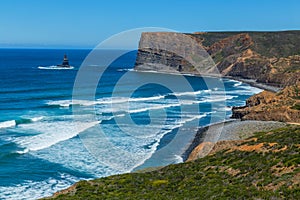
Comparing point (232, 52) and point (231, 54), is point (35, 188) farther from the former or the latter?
point (232, 52)

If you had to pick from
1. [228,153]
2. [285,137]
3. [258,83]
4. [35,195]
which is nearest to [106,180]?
[35,195]

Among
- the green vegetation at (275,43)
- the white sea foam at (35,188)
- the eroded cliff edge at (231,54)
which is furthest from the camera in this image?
the green vegetation at (275,43)

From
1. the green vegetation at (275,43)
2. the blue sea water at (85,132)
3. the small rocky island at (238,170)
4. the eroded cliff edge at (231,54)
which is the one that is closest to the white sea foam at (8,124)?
the blue sea water at (85,132)

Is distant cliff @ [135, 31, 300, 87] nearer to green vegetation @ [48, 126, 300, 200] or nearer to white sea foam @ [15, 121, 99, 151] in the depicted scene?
white sea foam @ [15, 121, 99, 151]

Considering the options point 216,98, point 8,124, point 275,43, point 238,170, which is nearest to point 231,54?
point 275,43

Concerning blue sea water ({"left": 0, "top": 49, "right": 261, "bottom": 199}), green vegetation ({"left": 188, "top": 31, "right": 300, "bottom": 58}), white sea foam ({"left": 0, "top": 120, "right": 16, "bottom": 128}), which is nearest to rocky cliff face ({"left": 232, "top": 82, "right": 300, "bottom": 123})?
blue sea water ({"left": 0, "top": 49, "right": 261, "bottom": 199})

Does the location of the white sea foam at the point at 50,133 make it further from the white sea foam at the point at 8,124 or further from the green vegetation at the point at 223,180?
the green vegetation at the point at 223,180
